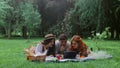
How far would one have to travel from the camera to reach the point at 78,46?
13.1m

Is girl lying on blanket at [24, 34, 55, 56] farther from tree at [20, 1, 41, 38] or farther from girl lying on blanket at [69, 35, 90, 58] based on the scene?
tree at [20, 1, 41, 38]

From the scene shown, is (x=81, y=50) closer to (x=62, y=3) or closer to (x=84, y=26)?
(x=84, y=26)

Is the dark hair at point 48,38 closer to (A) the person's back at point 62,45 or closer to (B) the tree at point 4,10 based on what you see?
(A) the person's back at point 62,45

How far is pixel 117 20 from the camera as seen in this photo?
3841 cm

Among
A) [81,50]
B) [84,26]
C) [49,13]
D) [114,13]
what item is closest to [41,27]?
[49,13]

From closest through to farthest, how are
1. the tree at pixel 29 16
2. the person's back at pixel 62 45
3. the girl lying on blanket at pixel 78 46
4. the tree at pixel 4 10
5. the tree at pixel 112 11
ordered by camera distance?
the girl lying on blanket at pixel 78 46, the person's back at pixel 62 45, the tree at pixel 4 10, the tree at pixel 112 11, the tree at pixel 29 16

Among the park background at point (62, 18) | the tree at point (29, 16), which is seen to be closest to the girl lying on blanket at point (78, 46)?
the park background at point (62, 18)

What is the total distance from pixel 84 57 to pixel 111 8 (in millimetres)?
25312

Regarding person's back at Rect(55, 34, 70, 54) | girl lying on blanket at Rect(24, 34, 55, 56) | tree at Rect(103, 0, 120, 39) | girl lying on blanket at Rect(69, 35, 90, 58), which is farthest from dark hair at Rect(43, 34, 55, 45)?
tree at Rect(103, 0, 120, 39)

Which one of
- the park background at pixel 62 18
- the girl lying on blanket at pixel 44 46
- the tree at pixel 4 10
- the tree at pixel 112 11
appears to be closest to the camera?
the girl lying on blanket at pixel 44 46

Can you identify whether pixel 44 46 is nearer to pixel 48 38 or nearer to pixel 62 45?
pixel 48 38

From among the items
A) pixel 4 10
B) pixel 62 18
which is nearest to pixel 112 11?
pixel 4 10

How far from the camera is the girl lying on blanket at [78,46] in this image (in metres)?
13.0

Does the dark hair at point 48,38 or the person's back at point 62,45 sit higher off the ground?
the dark hair at point 48,38
